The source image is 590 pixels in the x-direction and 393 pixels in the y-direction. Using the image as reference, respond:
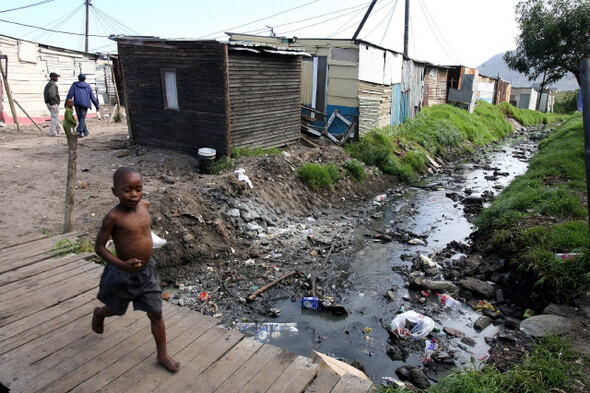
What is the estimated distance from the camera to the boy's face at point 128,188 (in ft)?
8.16

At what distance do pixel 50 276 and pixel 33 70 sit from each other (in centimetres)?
1419

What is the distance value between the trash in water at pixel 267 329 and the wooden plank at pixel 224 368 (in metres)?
1.64

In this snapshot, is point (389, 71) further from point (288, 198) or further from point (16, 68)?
point (16, 68)

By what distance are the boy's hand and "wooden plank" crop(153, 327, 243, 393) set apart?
0.78 meters

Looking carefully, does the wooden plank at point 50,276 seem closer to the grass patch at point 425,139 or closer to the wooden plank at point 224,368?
the wooden plank at point 224,368

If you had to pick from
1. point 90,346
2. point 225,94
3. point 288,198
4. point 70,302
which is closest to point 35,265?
point 70,302

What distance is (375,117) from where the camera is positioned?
13.3m

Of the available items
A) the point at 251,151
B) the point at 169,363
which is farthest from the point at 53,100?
the point at 169,363

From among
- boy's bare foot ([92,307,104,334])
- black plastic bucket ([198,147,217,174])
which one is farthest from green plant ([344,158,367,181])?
boy's bare foot ([92,307,104,334])

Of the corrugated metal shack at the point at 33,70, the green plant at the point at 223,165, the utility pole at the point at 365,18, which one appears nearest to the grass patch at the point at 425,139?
the utility pole at the point at 365,18

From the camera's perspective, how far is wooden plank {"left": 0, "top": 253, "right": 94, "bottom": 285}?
3.82 m

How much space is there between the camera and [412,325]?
479 centimetres

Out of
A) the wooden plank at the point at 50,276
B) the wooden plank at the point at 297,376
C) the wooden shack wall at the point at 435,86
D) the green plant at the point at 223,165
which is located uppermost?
the wooden shack wall at the point at 435,86

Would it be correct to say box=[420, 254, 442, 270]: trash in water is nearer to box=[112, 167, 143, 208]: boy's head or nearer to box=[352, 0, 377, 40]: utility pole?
box=[112, 167, 143, 208]: boy's head
